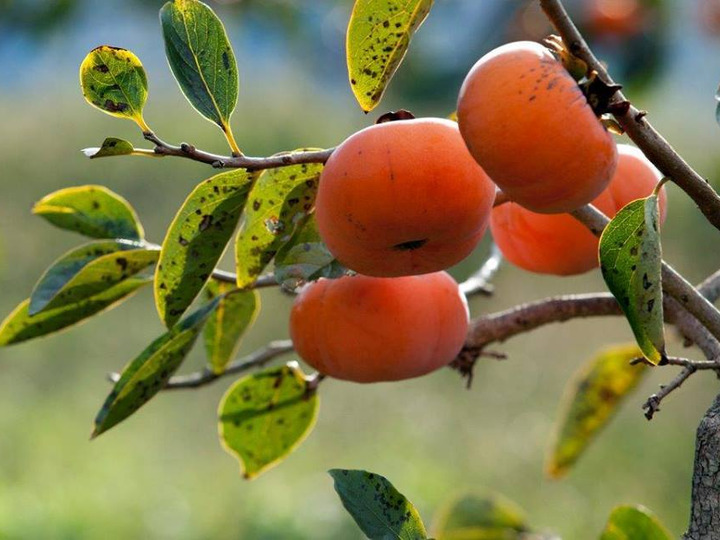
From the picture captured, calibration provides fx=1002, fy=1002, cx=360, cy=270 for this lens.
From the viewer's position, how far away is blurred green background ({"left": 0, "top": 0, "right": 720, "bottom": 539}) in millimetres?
2369

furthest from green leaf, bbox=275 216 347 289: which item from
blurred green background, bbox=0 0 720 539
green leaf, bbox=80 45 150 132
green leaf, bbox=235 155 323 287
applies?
blurred green background, bbox=0 0 720 539

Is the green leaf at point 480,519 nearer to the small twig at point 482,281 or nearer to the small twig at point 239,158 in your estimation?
the small twig at point 482,281

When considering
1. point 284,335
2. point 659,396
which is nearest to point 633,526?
point 659,396

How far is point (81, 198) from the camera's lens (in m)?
0.87

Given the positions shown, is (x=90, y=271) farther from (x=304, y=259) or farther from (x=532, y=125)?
(x=532, y=125)

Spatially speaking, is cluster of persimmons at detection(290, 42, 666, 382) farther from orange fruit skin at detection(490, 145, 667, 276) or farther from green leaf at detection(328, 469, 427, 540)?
green leaf at detection(328, 469, 427, 540)

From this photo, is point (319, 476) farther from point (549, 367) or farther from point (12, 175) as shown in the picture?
point (12, 175)

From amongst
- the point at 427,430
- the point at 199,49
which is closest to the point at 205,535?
the point at 427,430

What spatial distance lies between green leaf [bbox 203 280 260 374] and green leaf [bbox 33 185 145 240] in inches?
3.4

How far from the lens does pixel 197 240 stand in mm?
641

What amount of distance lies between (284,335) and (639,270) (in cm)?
273

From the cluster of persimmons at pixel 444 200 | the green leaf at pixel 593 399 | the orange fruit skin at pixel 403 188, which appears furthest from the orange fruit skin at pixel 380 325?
the green leaf at pixel 593 399

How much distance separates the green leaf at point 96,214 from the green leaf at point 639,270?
476mm

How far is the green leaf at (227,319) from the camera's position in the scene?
0.87 meters
